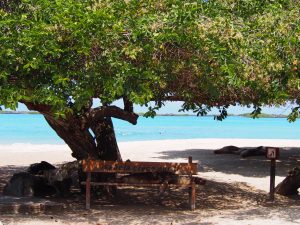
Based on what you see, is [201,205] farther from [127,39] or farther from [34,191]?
[127,39]

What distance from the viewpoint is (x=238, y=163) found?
2139cm

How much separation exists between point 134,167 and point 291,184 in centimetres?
458

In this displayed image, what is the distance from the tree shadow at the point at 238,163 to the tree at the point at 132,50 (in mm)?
9883

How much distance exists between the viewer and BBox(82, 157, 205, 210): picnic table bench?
35.1ft

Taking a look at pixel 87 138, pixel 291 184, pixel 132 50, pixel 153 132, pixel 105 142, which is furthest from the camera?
pixel 153 132

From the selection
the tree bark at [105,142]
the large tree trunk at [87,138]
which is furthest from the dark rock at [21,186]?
the tree bark at [105,142]

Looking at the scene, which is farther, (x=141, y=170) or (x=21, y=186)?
(x=21, y=186)

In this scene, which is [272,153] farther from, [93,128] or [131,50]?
[131,50]

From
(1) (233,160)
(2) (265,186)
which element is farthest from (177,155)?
(2) (265,186)

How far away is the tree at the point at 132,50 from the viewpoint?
7305 mm

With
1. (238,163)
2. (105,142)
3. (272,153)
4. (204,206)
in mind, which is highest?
(105,142)

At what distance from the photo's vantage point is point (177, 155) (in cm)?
2558

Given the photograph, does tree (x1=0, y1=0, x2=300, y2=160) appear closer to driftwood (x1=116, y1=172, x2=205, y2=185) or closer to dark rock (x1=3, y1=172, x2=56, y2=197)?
driftwood (x1=116, y1=172, x2=205, y2=185)

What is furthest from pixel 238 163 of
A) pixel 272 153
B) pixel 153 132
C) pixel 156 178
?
pixel 153 132
